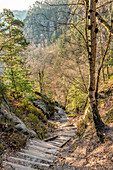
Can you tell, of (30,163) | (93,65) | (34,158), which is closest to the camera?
(30,163)

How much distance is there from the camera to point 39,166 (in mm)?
3555

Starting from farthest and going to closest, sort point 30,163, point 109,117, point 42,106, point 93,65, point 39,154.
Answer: point 42,106, point 109,117, point 39,154, point 93,65, point 30,163

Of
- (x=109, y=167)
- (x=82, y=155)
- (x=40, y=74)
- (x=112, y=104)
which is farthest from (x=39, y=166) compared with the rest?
(x=40, y=74)

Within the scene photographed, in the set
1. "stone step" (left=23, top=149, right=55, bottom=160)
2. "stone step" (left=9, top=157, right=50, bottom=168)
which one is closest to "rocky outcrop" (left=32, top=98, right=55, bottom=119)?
"stone step" (left=23, top=149, right=55, bottom=160)

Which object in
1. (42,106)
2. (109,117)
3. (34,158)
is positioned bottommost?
(42,106)

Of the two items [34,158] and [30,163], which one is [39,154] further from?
[30,163]

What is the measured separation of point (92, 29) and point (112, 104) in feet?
9.79

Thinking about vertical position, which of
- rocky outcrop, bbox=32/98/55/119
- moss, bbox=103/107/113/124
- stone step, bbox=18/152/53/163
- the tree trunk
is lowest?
rocky outcrop, bbox=32/98/55/119

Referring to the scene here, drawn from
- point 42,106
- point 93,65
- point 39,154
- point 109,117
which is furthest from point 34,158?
point 42,106

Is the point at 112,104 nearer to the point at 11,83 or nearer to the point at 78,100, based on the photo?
→ the point at 78,100

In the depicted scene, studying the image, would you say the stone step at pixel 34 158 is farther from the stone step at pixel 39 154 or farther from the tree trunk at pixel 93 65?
the tree trunk at pixel 93 65

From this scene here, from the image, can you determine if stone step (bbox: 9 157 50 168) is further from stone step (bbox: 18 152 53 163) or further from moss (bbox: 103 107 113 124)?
moss (bbox: 103 107 113 124)

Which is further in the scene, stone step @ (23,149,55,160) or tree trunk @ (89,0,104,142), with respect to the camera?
stone step @ (23,149,55,160)

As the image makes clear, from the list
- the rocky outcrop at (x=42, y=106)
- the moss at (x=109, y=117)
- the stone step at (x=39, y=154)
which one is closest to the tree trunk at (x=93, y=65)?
the moss at (x=109, y=117)
